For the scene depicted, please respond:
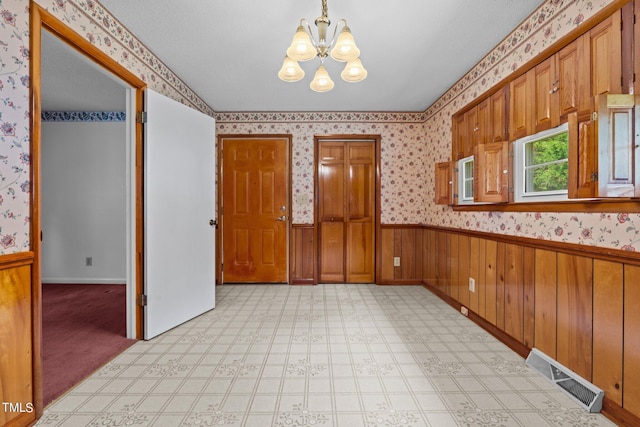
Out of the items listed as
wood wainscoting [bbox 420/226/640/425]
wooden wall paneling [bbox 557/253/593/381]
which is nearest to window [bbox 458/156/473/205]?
wood wainscoting [bbox 420/226/640/425]

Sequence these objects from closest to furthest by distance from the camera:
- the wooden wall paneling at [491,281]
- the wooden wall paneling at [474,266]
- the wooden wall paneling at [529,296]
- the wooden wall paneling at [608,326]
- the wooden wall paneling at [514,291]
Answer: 1. the wooden wall paneling at [608,326]
2. the wooden wall paneling at [529,296]
3. the wooden wall paneling at [514,291]
4. the wooden wall paneling at [491,281]
5. the wooden wall paneling at [474,266]

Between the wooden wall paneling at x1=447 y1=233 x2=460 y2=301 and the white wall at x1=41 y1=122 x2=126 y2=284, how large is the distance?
4.31 meters

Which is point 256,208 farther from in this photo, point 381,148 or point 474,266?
point 474,266

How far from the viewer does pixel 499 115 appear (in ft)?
7.72

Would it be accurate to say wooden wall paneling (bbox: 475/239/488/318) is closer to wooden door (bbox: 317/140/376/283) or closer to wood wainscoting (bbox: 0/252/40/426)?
wooden door (bbox: 317/140/376/283)

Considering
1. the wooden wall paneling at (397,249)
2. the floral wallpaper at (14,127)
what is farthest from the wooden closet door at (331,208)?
the floral wallpaper at (14,127)

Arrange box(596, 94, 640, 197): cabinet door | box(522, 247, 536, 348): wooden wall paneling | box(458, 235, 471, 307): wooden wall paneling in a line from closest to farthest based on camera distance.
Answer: box(596, 94, 640, 197): cabinet door < box(522, 247, 536, 348): wooden wall paneling < box(458, 235, 471, 307): wooden wall paneling

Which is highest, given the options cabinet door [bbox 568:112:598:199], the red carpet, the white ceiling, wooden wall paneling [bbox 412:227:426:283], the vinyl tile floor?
the white ceiling

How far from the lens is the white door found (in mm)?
2322

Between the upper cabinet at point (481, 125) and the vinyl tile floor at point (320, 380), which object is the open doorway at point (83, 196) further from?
the upper cabinet at point (481, 125)

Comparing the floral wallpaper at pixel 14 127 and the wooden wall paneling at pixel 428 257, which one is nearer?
the floral wallpaper at pixel 14 127

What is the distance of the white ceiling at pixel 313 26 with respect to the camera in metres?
1.88

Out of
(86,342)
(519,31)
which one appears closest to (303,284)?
(86,342)

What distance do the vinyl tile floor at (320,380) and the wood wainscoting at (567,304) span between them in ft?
Result: 0.56
